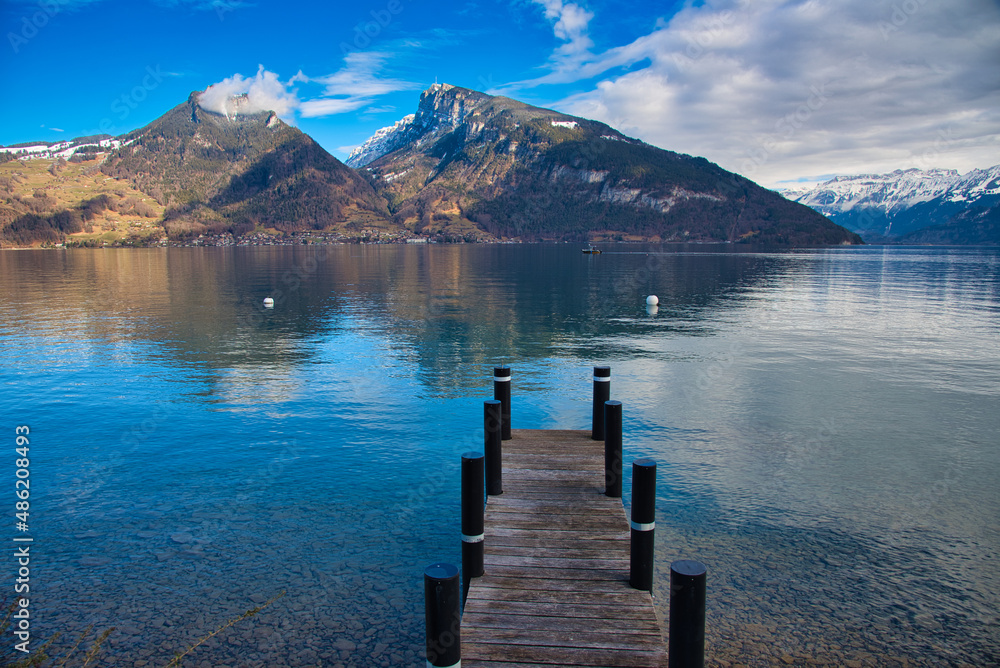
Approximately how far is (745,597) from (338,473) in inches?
419

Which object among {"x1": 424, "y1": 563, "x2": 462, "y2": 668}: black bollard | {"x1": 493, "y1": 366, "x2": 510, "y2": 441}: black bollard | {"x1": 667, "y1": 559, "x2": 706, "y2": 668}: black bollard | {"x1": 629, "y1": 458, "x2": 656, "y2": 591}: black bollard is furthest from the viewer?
{"x1": 493, "y1": 366, "x2": 510, "y2": 441}: black bollard

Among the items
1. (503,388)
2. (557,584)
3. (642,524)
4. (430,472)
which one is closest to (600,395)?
(503,388)

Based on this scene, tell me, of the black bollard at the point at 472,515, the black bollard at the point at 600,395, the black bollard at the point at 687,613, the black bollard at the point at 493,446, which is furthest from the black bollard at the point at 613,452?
A: the black bollard at the point at 687,613

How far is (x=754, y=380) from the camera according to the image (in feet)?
86.7

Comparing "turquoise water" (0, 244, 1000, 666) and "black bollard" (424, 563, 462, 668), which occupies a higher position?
"black bollard" (424, 563, 462, 668)

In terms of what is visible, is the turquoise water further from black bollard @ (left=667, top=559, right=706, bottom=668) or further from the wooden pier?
black bollard @ (left=667, top=559, right=706, bottom=668)

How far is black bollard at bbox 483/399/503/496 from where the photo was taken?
37.8 ft

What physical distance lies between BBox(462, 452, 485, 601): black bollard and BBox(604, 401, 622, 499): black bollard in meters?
3.51

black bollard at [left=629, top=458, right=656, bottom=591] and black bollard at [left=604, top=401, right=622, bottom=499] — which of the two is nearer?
black bollard at [left=629, top=458, right=656, bottom=591]

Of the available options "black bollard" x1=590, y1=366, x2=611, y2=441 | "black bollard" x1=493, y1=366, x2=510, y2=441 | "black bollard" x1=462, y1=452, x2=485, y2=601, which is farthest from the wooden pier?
"black bollard" x1=493, y1=366, x2=510, y2=441

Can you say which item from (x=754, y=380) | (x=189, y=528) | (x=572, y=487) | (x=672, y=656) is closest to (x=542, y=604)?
(x=672, y=656)

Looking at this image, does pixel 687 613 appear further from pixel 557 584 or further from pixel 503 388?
pixel 503 388

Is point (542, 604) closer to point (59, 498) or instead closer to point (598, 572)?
point (598, 572)

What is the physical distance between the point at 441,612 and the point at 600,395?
9.16 m
